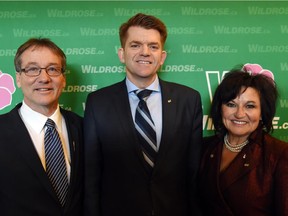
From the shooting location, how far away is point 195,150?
2.11m

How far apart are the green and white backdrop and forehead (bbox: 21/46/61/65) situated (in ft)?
2.17

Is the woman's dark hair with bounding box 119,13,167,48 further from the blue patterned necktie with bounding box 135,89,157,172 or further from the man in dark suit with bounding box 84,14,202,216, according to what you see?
the blue patterned necktie with bounding box 135,89,157,172

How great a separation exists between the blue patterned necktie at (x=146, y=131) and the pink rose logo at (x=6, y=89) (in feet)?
3.75

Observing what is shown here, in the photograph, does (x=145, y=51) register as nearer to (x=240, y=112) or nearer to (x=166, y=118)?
(x=166, y=118)

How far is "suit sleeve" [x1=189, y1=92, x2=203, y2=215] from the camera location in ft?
6.86

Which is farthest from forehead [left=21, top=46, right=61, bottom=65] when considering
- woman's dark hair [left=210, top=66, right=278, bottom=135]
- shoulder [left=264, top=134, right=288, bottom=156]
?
shoulder [left=264, top=134, right=288, bottom=156]

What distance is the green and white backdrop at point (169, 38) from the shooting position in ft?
8.43

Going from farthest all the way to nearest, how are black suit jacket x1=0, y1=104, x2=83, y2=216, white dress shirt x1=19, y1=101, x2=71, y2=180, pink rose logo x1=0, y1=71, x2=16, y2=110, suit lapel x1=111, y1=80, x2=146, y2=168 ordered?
pink rose logo x1=0, y1=71, x2=16, y2=110 < suit lapel x1=111, y1=80, x2=146, y2=168 < white dress shirt x1=19, y1=101, x2=71, y2=180 < black suit jacket x1=0, y1=104, x2=83, y2=216

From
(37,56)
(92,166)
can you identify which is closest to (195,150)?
(92,166)

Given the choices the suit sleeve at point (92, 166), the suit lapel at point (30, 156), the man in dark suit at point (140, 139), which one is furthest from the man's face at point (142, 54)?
the suit lapel at point (30, 156)

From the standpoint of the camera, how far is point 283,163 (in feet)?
5.83

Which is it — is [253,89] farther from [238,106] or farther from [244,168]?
[244,168]

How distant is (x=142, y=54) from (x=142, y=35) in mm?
131

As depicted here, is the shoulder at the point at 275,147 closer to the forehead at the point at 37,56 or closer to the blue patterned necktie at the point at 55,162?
the blue patterned necktie at the point at 55,162
